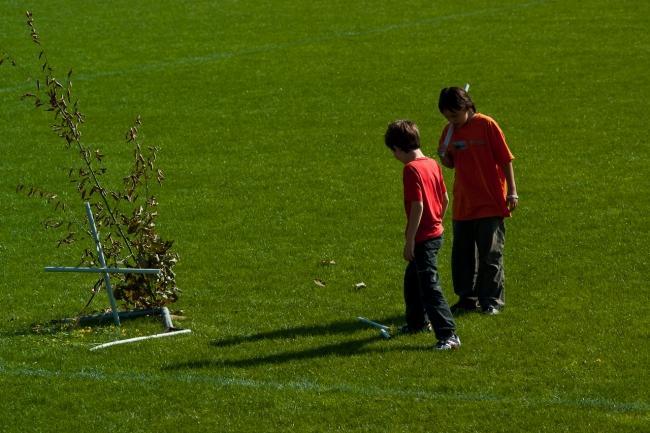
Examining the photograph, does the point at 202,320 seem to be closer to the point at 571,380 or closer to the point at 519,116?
→ the point at 571,380

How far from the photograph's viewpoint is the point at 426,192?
9.57m

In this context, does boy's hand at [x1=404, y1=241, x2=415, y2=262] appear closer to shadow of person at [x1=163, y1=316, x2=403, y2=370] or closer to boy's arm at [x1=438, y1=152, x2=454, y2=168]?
shadow of person at [x1=163, y1=316, x2=403, y2=370]

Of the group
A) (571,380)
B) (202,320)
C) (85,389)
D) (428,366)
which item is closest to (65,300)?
(202,320)

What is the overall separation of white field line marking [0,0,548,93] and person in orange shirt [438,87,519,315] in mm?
12540

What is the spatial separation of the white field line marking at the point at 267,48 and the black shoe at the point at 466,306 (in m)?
12.7

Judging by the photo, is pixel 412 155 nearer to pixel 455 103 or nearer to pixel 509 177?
pixel 455 103

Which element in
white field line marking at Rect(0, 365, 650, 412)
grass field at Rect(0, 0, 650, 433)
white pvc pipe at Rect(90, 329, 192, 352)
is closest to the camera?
white field line marking at Rect(0, 365, 650, 412)

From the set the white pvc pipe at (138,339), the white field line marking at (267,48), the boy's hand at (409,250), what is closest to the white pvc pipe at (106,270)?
the white pvc pipe at (138,339)

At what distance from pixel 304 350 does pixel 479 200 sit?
2.00 m

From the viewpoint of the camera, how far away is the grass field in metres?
8.88

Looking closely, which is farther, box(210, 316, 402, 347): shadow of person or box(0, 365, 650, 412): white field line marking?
box(210, 316, 402, 347): shadow of person

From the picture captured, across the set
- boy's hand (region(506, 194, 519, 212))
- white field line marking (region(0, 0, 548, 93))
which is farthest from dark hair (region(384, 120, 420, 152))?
white field line marking (region(0, 0, 548, 93))

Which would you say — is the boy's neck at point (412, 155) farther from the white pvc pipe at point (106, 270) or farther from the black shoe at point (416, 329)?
the white pvc pipe at point (106, 270)

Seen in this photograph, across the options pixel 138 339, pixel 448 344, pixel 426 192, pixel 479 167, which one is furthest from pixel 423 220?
pixel 138 339
